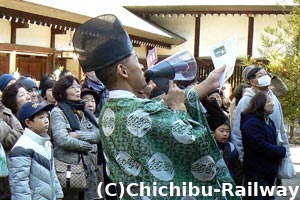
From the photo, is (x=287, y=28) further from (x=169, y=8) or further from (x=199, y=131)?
(x=199, y=131)

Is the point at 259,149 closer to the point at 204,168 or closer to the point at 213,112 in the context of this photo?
the point at 213,112

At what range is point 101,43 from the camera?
2451 mm

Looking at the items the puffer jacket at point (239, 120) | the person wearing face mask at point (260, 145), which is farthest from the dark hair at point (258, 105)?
the puffer jacket at point (239, 120)


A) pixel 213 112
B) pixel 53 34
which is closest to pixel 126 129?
pixel 213 112

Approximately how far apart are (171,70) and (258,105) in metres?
Result: 3.30

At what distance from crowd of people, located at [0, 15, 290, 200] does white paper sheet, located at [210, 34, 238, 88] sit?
0.43 feet

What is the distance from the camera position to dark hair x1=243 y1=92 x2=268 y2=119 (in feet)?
18.7

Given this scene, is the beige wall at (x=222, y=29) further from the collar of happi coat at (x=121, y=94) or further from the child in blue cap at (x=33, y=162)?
the collar of happi coat at (x=121, y=94)

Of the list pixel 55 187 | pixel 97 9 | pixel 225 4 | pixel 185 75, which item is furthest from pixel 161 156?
pixel 225 4

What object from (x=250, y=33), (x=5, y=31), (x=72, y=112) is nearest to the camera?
(x=72, y=112)

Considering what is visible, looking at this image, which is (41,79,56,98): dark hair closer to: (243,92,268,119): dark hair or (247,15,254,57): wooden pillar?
(243,92,268,119): dark hair

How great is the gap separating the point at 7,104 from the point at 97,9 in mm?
8929

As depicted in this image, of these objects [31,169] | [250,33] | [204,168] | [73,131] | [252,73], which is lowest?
[31,169]

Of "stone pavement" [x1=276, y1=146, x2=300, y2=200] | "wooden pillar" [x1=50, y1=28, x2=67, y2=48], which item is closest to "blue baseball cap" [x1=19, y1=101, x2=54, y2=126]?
"stone pavement" [x1=276, y1=146, x2=300, y2=200]
